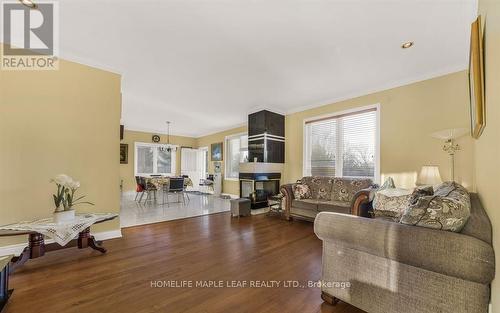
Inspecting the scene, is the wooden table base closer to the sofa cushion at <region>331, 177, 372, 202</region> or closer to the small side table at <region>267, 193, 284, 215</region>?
the small side table at <region>267, 193, 284, 215</region>

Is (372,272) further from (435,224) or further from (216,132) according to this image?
(216,132)

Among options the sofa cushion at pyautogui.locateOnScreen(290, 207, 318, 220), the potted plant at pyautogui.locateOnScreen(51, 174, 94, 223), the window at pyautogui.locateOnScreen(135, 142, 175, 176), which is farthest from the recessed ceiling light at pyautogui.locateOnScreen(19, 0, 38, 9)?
the window at pyautogui.locateOnScreen(135, 142, 175, 176)

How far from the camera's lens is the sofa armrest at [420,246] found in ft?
3.29

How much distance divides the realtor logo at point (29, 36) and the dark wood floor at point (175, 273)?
251cm

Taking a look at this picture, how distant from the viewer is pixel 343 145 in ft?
14.8

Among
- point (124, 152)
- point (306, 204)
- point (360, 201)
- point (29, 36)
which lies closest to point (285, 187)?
point (306, 204)

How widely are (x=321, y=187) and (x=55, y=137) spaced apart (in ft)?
14.9

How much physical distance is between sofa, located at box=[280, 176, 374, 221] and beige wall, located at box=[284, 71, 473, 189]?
632mm

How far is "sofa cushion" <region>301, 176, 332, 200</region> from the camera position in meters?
4.15

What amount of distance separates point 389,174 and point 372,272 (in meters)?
3.00

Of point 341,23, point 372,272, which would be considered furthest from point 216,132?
point 372,272

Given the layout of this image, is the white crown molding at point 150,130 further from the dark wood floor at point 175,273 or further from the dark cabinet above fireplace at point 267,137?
the dark wood floor at point 175,273

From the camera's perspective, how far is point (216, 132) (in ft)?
28.1

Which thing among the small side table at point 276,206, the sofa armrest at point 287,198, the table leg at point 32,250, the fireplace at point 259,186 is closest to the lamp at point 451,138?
the sofa armrest at point 287,198
